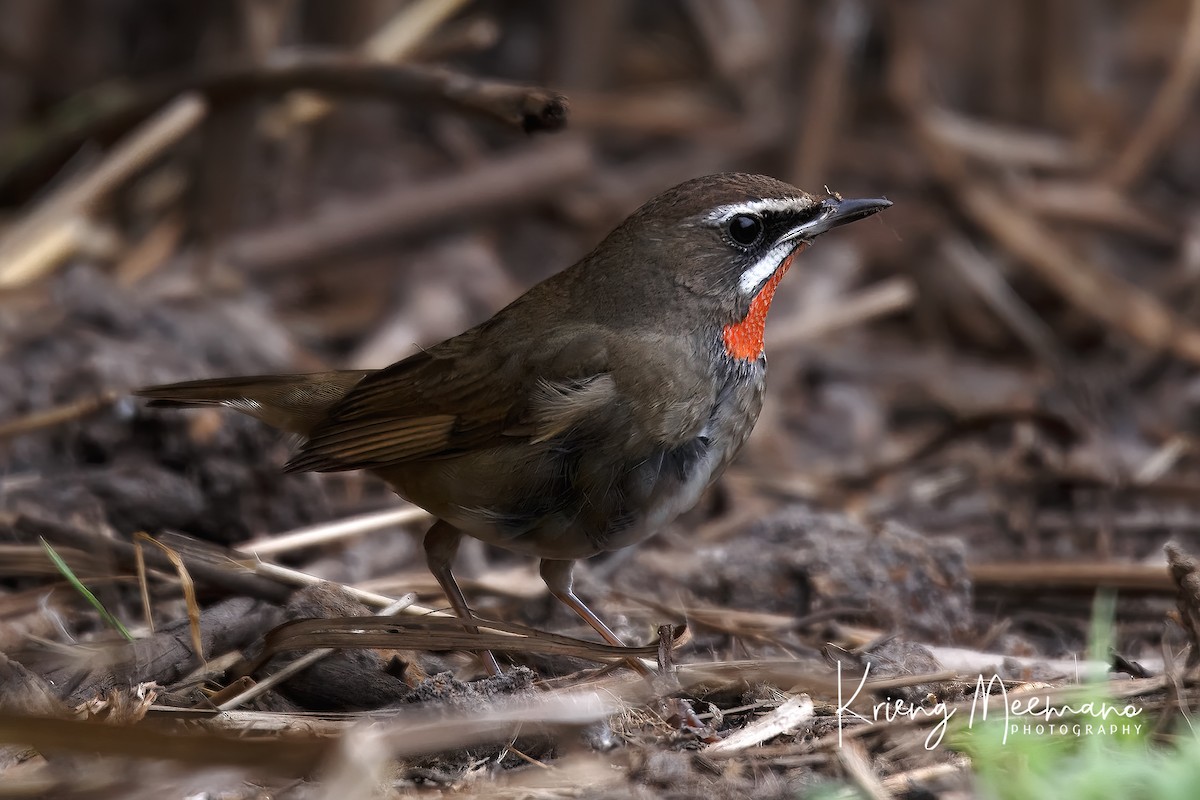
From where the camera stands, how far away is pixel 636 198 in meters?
8.32

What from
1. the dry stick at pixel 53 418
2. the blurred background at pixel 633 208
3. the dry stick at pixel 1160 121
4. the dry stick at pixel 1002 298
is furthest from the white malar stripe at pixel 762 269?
the dry stick at pixel 1160 121

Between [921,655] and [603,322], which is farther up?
[603,322]

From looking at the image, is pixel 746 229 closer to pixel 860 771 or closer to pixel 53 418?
pixel 860 771

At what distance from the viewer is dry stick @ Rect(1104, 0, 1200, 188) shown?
26.8 ft

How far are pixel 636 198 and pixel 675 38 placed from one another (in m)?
2.39

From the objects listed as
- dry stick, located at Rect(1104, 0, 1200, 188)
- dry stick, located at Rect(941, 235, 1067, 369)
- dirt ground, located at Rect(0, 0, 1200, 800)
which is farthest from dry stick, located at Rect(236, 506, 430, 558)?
dry stick, located at Rect(1104, 0, 1200, 188)

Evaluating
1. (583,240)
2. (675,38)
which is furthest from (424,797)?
(675,38)

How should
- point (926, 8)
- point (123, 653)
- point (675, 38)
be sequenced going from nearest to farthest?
point (123, 653) < point (926, 8) < point (675, 38)

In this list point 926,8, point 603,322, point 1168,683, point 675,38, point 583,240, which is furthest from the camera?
point 675,38

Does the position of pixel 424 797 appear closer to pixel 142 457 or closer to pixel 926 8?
pixel 142 457

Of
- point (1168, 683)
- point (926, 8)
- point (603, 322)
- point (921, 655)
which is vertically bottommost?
point (921, 655)

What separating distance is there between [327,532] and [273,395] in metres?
0.57

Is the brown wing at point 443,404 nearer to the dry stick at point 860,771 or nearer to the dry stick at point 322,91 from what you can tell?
the dry stick at point 322,91

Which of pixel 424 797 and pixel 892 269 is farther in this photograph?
pixel 892 269
